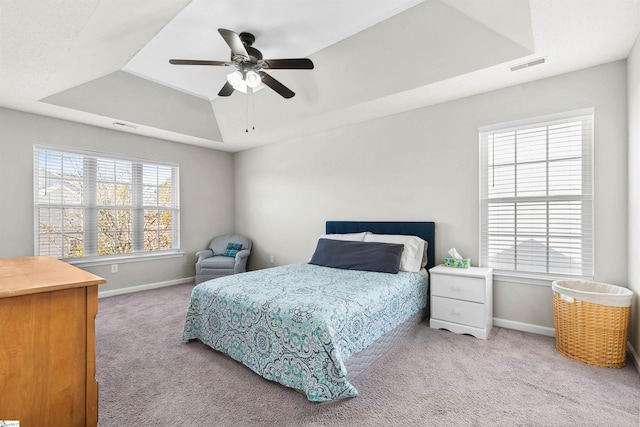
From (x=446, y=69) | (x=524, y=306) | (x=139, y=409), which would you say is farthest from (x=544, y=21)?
(x=139, y=409)

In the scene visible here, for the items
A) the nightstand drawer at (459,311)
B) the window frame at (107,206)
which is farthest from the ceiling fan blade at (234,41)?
the window frame at (107,206)

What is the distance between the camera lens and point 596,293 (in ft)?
7.68

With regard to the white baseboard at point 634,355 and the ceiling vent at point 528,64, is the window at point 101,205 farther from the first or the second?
the white baseboard at point 634,355

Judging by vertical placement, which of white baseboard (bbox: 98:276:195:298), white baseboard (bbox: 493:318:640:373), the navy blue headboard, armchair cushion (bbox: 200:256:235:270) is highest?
the navy blue headboard

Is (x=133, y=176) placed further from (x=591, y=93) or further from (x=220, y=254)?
(x=591, y=93)

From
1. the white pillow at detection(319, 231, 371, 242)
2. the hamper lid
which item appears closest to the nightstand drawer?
the hamper lid

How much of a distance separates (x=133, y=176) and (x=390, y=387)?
4766mm

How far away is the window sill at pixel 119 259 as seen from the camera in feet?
13.7

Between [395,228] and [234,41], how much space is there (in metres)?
2.69

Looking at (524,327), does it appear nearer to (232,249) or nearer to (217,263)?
(217,263)

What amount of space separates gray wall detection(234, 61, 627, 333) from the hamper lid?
15 cm

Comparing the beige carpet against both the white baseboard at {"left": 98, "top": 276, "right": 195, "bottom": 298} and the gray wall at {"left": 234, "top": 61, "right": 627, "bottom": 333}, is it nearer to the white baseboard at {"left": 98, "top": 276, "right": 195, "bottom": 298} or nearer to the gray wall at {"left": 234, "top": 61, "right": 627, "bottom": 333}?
the gray wall at {"left": 234, "top": 61, "right": 627, "bottom": 333}

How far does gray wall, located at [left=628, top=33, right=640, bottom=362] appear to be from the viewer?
229 centimetres

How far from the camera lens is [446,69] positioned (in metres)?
2.82
